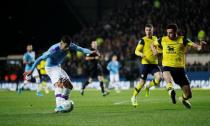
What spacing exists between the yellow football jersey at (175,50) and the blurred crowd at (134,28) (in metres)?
A: 19.9

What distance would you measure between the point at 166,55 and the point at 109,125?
4901 millimetres

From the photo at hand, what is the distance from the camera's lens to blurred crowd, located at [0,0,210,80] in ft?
128

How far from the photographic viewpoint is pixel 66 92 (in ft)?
53.1

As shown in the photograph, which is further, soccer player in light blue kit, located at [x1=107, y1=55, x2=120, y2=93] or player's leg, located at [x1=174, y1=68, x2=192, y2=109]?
soccer player in light blue kit, located at [x1=107, y1=55, x2=120, y2=93]

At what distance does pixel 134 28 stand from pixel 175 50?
86.6ft

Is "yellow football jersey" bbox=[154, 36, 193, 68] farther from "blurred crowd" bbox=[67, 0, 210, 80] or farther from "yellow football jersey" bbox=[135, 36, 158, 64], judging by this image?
"blurred crowd" bbox=[67, 0, 210, 80]

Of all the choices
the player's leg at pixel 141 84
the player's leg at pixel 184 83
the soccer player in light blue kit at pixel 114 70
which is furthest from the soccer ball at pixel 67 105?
the soccer player in light blue kit at pixel 114 70

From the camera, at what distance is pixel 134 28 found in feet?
140

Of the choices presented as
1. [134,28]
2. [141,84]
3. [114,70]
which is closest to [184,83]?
[141,84]

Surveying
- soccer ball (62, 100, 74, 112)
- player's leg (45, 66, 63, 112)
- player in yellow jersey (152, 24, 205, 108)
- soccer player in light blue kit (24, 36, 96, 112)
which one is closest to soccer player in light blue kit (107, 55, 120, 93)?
player in yellow jersey (152, 24, 205, 108)

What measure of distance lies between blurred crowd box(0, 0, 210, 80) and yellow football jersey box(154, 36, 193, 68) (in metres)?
19.9

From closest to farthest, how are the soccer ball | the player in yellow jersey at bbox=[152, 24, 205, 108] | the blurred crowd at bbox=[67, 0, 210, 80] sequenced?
the soccer ball
the player in yellow jersey at bbox=[152, 24, 205, 108]
the blurred crowd at bbox=[67, 0, 210, 80]

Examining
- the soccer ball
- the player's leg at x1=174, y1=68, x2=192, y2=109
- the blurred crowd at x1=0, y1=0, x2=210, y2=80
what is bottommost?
the soccer ball

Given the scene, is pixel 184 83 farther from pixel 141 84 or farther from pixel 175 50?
pixel 141 84
